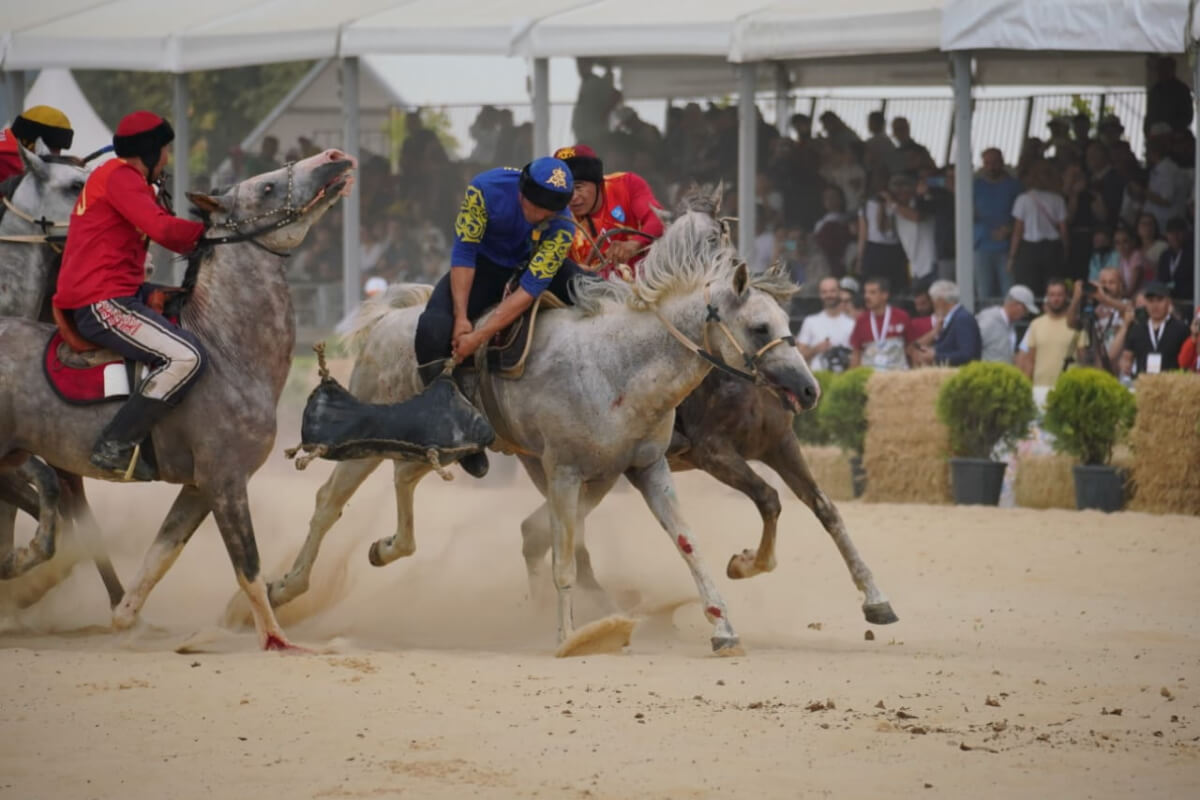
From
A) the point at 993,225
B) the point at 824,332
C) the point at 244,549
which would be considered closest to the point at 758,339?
the point at 244,549

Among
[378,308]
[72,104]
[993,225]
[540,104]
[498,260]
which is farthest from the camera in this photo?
[72,104]

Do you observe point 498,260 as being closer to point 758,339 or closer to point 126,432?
point 758,339

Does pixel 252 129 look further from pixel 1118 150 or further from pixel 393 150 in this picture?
pixel 1118 150

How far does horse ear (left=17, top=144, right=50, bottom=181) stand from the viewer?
898cm

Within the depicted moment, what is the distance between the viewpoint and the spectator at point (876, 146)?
58.3 feet

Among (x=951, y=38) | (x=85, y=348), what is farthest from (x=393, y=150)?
(x=85, y=348)

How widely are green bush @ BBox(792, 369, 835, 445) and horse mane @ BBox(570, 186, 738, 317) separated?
6.38 m

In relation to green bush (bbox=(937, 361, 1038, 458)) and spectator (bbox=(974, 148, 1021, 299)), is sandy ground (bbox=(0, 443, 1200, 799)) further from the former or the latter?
spectator (bbox=(974, 148, 1021, 299))

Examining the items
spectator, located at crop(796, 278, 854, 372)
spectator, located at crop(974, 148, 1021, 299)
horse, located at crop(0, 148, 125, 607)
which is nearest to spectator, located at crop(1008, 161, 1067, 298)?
spectator, located at crop(974, 148, 1021, 299)

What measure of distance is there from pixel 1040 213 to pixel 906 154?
1798 millimetres

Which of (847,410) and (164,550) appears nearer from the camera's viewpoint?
(164,550)

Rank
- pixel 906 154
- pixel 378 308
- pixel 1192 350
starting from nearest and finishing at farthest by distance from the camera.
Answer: pixel 378 308, pixel 1192 350, pixel 906 154

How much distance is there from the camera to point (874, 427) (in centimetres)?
1466

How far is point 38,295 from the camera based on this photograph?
9.01 metres
